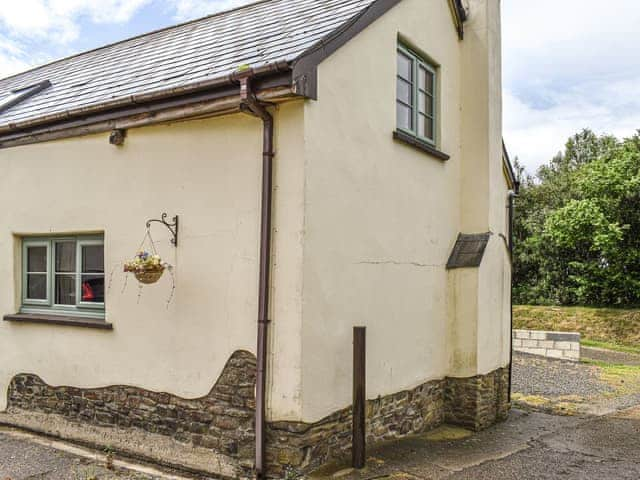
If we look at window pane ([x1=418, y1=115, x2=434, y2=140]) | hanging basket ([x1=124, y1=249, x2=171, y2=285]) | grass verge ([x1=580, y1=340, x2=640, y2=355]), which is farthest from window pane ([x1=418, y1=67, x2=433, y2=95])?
grass verge ([x1=580, y1=340, x2=640, y2=355])

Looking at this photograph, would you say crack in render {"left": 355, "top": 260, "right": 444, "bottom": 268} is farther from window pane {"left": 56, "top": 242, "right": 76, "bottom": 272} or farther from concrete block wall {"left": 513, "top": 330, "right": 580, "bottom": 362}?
concrete block wall {"left": 513, "top": 330, "right": 580, "bottom": 362}

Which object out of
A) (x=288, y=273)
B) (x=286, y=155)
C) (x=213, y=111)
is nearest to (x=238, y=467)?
(x=288, y=273)

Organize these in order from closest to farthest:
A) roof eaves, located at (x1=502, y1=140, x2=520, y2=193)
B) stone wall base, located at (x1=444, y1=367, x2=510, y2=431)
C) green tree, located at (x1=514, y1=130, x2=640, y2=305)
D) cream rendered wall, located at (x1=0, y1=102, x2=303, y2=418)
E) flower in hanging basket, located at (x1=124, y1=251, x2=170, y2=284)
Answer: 1. cream rendered wall, located at (x1=0, y1=102, x2=303, y2=418)
2. flower in hanging basket, located at (x1=124, y1=251, x2=170, y2=284)
3. stone wall base, located at (x1=444, y1=367, x2=510, y2=431)
4. roof eaves, located at (x1=502, y1=140, x2=520, y2=193)
5. green tree, located at (x1=514, y1=130, x2=640, y2=305)

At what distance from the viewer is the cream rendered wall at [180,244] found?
18.8 ft

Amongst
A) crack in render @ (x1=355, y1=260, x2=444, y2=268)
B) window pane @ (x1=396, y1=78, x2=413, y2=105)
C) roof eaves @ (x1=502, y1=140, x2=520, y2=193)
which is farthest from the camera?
roof eaves @ (x1=502, y1=140, x2=520, y2=193)

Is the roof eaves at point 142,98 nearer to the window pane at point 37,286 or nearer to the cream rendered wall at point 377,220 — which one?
the cream rendered wall at point 377,220

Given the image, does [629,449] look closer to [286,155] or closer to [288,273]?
[288,273]

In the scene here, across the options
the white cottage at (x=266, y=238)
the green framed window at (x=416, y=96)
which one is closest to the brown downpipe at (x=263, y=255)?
the white cottage at (x=266, y=238)

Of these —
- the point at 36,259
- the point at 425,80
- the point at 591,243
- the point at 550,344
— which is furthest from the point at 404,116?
the point at 591,243

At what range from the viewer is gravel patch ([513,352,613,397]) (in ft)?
39.6

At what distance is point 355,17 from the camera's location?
636 cm

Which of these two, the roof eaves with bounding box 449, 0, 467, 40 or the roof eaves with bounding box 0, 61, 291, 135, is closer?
the roof eaves with bounding box 0, 61, 291, 135

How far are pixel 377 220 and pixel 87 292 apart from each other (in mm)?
3675

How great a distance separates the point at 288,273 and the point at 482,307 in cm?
386
